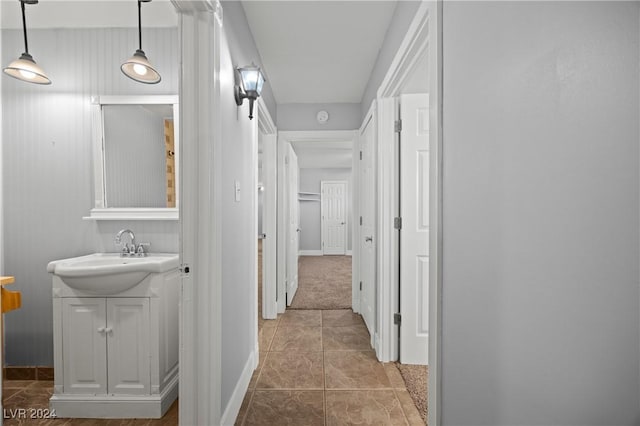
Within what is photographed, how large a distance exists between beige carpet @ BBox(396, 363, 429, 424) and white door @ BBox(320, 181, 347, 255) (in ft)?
21.4

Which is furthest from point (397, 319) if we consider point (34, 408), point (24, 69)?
point (24, 69)

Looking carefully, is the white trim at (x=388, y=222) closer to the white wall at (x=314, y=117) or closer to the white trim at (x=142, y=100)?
the white wall at (x=314, y=117)

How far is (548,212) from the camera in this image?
0.65 metres

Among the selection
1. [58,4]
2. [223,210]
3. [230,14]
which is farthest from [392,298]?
[58,4]

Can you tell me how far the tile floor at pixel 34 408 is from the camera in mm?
1724

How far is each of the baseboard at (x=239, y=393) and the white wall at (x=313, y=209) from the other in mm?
6649

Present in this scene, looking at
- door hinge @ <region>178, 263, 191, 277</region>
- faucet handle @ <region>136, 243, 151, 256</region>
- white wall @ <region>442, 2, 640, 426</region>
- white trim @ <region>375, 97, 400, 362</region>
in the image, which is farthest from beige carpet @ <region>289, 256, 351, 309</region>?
white wall @ <region>442, 2, 640, 426</region>

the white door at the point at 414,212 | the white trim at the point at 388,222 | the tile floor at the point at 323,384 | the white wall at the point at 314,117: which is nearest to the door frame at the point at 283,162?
the white wall at the point at 314,117

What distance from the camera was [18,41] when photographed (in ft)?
7.14

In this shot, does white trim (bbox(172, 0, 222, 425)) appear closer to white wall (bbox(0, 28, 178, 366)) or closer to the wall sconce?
the wall sconce

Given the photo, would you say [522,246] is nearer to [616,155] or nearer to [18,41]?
[616,155]

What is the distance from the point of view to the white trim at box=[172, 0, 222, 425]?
134 centimetres

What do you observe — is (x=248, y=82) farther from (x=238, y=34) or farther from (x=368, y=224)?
(x=368, y=224)

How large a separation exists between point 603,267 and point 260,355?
8.10 ft
